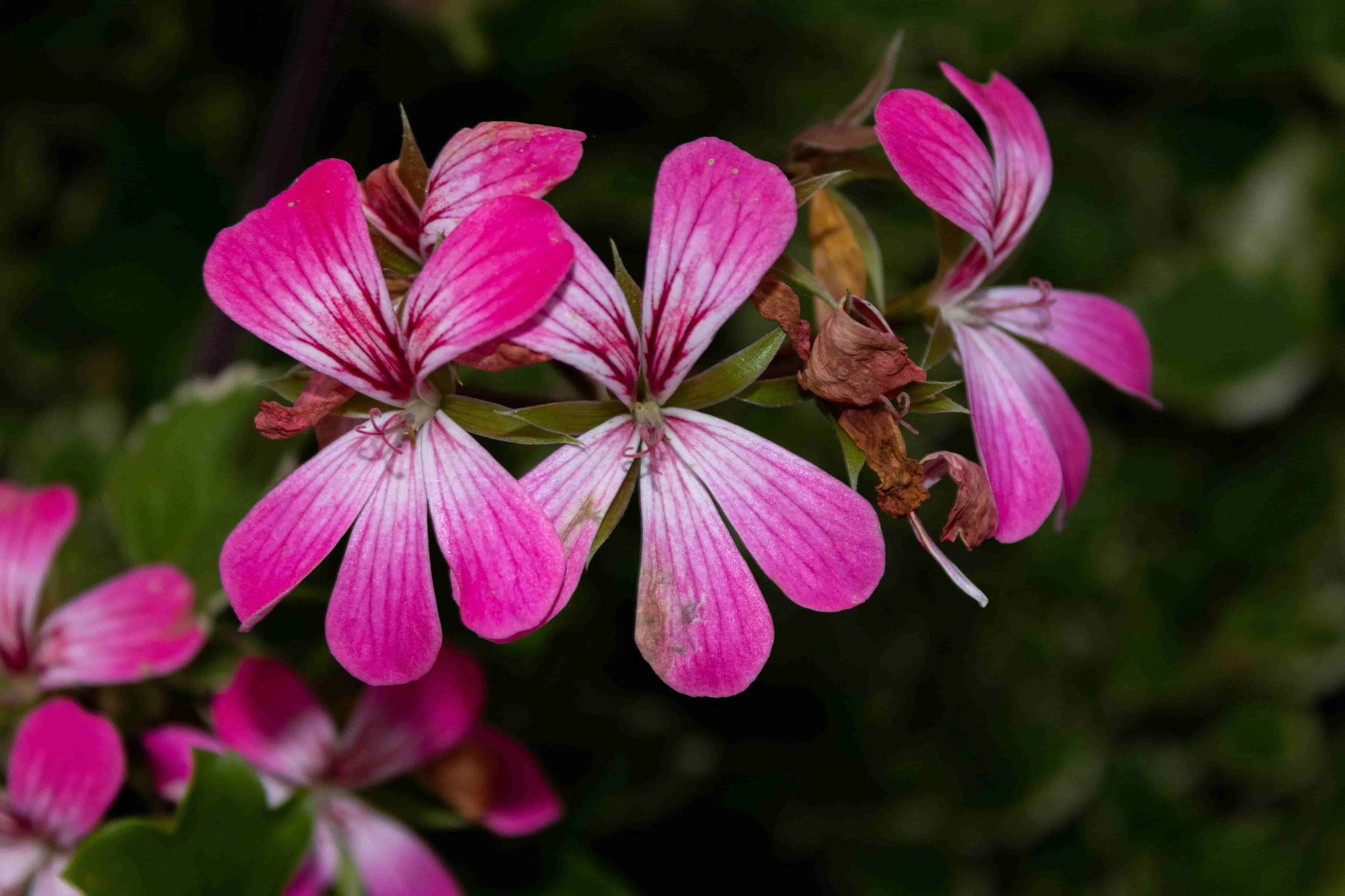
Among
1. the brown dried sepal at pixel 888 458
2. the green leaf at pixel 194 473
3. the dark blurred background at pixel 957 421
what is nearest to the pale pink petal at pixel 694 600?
the brown dried sepal at pixel 888 458

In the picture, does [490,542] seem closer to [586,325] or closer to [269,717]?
[586,325]

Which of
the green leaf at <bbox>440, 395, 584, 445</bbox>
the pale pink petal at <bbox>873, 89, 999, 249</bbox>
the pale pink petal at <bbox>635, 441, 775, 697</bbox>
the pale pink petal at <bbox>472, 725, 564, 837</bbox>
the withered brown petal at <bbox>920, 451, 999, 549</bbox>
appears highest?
the pale pink petal at <bbox>873, 89, 999, 249</bbox>

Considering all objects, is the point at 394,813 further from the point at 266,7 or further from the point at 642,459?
the point at 266,7

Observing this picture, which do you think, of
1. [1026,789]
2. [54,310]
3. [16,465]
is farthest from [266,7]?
[1026,789]

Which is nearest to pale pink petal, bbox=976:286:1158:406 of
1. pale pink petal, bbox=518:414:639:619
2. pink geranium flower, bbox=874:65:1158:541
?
pink geranium flower, bbox=874:65:1158:541

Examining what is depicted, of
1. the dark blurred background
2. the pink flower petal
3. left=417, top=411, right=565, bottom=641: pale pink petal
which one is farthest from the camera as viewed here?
the dark blurred background

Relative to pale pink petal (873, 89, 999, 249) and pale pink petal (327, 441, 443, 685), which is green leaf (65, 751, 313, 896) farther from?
pale pink petal (873, 89, 999, 249)

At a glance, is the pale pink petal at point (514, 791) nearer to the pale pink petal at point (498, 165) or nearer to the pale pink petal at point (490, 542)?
the pale pink petal at point (490, 542)
